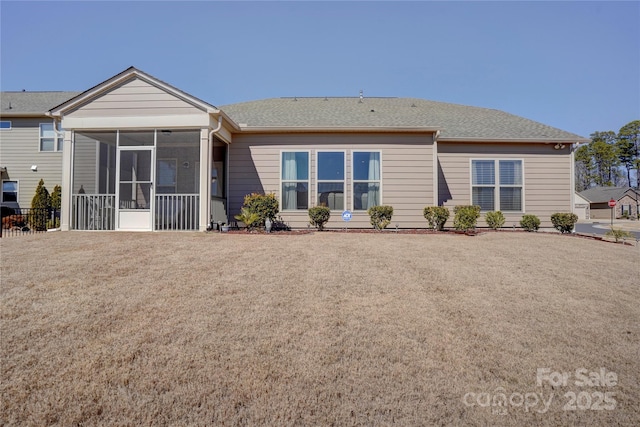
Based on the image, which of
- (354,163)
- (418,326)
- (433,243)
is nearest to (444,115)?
(354,163)

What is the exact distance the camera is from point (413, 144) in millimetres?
10352

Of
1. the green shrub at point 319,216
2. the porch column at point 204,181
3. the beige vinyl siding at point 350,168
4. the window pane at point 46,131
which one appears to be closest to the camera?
the porch column at point 204,181

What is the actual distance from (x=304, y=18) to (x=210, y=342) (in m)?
10.8

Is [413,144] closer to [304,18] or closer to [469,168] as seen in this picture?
[469,168]

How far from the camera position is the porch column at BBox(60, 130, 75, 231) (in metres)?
8.70

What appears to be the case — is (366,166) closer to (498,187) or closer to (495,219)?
(495,219)

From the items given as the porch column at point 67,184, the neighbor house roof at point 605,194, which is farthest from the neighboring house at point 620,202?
the porch column at point 67,184

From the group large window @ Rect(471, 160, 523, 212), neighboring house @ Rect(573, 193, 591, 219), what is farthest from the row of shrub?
neighboring house @ Rect(573, 193, 591, 219)

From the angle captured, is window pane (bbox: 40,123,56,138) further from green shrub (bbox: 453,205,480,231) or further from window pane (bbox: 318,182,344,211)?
green shrub (bbox: 453,205,480,231)

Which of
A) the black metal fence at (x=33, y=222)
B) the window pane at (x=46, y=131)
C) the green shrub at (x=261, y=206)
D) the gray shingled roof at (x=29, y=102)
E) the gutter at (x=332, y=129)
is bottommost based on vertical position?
the black metal fence at (x=33, y=222)

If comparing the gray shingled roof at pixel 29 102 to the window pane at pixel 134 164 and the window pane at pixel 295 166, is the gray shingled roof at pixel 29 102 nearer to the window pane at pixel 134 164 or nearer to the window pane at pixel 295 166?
the window pane at pixel 134 164

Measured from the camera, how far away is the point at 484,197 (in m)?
10.9

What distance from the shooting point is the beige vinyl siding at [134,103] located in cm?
871

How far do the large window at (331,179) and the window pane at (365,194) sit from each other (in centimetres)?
44
